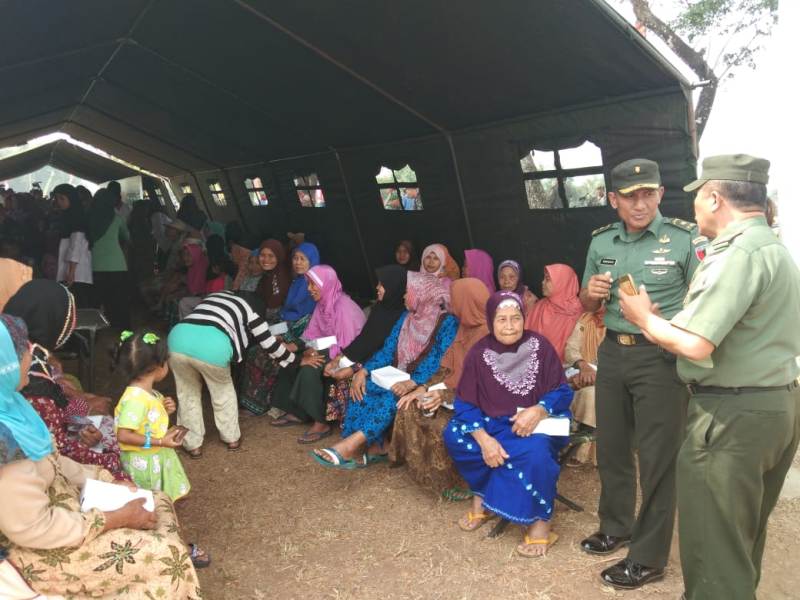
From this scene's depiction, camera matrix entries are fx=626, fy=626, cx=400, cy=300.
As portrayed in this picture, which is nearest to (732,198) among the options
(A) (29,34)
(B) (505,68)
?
(B) (505,68)

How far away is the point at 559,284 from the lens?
453 cm

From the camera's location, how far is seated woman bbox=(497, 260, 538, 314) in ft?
17.1

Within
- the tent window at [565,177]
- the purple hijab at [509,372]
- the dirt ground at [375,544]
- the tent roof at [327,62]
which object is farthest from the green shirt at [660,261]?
the tent window at [565,177]

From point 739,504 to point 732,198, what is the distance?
108 centimetres

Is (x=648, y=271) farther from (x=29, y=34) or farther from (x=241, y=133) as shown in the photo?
(x=241, y=133)

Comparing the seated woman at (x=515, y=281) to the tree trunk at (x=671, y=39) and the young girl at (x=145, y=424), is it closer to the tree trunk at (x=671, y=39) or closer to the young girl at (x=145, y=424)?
the young girl at (x=145, y=424)

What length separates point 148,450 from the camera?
131 inches

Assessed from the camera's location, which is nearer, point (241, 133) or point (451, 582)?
point (451, 582)

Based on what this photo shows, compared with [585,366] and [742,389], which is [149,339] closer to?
[585,366]

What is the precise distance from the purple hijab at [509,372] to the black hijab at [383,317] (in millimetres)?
1291

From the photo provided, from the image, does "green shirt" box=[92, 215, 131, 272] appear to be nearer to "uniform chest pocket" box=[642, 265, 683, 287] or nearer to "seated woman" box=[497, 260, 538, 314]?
"seated woman" box=[497, 260, 538, 314]

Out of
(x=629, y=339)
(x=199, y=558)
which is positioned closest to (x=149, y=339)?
(x=199, y=558)

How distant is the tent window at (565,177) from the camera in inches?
169

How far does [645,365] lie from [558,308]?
67.2 inches
